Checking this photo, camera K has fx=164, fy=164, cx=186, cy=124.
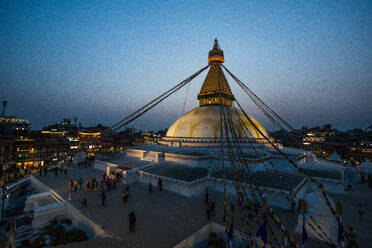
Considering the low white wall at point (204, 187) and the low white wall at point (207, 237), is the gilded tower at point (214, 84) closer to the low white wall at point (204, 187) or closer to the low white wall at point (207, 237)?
the low white wall at point (204, 187)

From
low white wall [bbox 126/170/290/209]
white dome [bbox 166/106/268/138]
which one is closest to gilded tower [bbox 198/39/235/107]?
white dome [bbox 166/106/268/138]

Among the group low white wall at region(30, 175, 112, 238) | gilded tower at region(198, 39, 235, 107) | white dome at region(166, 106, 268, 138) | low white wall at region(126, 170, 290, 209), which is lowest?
low white wall at region(30, 175, 112, 238)

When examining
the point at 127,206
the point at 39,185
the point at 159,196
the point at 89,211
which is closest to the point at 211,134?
the point at 159,196

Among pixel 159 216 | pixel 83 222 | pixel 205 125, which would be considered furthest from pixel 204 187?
pixel 205 125

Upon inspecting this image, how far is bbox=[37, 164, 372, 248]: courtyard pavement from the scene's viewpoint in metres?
6.20

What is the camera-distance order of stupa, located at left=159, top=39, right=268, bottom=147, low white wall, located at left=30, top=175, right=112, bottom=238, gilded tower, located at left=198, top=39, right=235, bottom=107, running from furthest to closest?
gilded tower, located at left=198, top=39, right=235, bottom=107
stupa, located at left=159, top=39, right=268, bottom=147
low white wall, located at left=30, top=175, right=112, bottom=238

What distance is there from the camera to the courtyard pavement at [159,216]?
6.20 metres

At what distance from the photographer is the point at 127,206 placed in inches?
344

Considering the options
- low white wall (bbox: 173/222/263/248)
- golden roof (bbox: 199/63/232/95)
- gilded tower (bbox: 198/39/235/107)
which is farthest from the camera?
golden roof (bbox: 199/63/232/95)

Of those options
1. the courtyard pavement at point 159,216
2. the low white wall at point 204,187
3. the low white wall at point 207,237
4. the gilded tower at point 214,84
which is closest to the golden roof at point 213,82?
the gilded tower at point 214,84

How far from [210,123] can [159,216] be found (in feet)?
35.2

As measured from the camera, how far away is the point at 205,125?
662 inches

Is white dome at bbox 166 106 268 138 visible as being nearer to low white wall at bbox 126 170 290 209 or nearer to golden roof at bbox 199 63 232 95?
golden roof at bbox 199 63 232 95

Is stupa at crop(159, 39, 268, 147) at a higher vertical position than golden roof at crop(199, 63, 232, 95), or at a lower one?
lower
